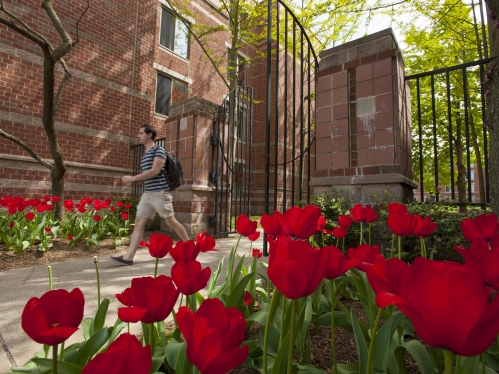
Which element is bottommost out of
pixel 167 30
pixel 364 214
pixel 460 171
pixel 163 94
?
pixel 364 214

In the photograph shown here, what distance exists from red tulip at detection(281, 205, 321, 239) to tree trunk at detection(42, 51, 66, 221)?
235 inches

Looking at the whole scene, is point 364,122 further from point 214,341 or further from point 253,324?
point 214,341

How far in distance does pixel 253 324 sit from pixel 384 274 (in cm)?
120

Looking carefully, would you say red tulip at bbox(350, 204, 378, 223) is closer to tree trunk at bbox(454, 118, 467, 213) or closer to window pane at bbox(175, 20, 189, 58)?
tree trunk at bbox(454, 118, 467, 213)

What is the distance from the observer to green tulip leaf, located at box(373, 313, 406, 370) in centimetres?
86

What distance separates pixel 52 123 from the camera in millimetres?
5762

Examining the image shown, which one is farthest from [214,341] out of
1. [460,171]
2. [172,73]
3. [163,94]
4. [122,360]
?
[172,73]

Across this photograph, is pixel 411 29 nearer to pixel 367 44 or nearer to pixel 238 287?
pixel 367 44

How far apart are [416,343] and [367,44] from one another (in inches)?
134

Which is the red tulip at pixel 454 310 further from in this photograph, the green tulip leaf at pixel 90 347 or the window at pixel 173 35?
the window at pixel 173 35

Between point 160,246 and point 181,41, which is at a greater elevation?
point 181,41

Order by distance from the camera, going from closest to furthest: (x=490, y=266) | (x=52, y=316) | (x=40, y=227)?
(x=52, y=316) < (x=490, y=266) < (x=40, y=227)

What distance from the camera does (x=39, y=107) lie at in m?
8.35

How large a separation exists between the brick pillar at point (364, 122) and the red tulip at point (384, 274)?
2.65 m
